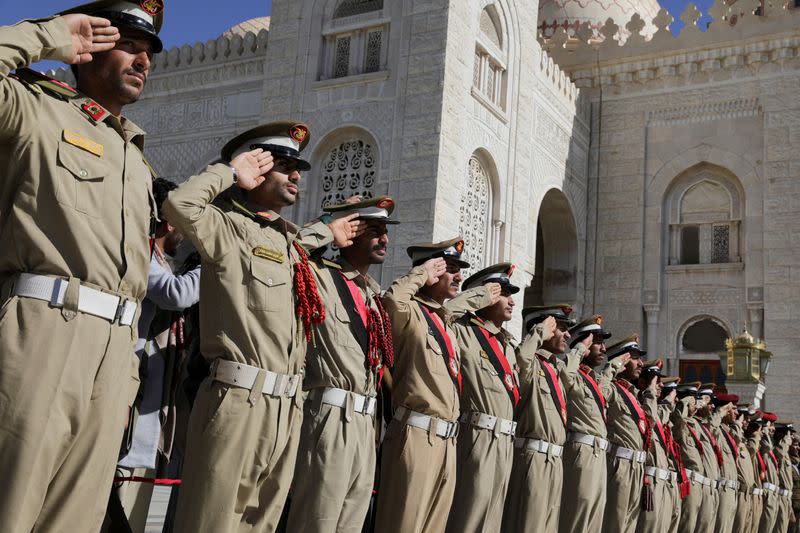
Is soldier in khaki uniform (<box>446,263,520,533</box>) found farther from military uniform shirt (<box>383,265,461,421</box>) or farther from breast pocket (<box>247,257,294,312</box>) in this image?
breast pocket (<box>247,257,294,312</box>)

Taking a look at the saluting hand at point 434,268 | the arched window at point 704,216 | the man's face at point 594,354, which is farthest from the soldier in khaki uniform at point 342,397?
the arched window at point 704,216

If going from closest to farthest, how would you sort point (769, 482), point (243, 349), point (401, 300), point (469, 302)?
point (243, 349) < point (401, 300) < point (469, 302) < point (769, 482)

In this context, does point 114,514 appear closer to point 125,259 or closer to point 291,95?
point 125,259

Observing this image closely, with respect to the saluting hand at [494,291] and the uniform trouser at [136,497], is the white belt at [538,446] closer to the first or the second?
the saluting hand at [494,291]

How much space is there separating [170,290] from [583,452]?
11.1ft

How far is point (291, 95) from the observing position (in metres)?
13.1

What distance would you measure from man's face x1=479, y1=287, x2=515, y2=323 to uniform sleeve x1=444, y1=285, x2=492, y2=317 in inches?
10.1

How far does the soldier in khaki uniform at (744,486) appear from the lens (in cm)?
933

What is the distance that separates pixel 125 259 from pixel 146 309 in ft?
2.87

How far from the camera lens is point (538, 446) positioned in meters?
5.29

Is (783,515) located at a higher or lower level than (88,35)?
lower

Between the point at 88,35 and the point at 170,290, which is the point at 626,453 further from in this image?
the point at 88,35

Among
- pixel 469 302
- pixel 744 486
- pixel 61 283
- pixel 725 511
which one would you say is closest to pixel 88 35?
pixel 61 283

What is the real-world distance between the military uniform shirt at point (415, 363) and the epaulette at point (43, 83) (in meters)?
2.09
